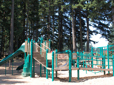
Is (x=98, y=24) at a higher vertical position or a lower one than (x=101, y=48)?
higher

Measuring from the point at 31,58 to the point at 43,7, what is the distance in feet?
74.9

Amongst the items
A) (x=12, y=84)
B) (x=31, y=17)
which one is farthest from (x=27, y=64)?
(x=31, y=17)

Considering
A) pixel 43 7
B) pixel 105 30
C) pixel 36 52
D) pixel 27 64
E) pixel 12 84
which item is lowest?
pixel 12 84

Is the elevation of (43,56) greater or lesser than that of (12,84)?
greater

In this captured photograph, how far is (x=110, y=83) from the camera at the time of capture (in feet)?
25.8

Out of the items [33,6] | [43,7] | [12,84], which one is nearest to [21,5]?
[33,6]

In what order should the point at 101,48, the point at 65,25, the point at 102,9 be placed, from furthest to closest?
the point at 65,25 → the point at 102,9 → the point at 101,48

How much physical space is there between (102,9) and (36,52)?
15.1 meters

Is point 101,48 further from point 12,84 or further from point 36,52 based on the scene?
point 12,84

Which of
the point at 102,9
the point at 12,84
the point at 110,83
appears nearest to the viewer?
the point at 110,83

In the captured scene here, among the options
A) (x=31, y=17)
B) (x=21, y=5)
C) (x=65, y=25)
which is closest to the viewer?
(x=31, y=17)

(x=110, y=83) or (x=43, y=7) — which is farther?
(x=43, y=7)

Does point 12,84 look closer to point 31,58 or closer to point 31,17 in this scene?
point 31,58

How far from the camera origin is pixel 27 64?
38.0 ft
